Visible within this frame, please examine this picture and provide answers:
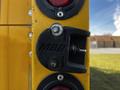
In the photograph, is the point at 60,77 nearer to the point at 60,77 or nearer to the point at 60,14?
the point at 60,77

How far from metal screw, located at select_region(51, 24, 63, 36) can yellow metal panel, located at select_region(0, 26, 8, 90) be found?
37 centimetres

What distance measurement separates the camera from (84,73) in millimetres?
2617

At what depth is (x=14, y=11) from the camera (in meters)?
2.79

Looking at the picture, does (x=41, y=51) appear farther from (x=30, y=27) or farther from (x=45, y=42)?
(x=30, y=27)

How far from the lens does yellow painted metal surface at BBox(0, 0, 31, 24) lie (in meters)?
2.79

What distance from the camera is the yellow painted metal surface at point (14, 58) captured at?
2756 mm

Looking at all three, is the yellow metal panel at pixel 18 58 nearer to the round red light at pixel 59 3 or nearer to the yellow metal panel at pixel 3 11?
the yellow metal panel at pixel 3 11

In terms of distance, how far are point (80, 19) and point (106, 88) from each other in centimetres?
880

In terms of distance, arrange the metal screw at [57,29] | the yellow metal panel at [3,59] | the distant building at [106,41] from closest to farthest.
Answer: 1. the metal screw at [57,29]
2. the yellow metal panel at [3,59]
3. the distant building at [106,41]

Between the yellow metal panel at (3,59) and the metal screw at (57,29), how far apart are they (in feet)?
1.21

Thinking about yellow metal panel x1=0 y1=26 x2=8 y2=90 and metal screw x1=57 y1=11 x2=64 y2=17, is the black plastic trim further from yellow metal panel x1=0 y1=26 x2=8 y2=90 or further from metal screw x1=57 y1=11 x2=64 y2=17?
yellow metal panel x1=0 y1=26 x2=8 y2=90

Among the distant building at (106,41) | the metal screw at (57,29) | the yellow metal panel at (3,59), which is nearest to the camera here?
the metal screw at (57,29)

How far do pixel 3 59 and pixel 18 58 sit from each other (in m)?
0.10

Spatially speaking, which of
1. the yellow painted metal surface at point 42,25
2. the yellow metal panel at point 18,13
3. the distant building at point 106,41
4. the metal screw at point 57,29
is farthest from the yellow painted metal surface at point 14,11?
the distant building at point 106,41
